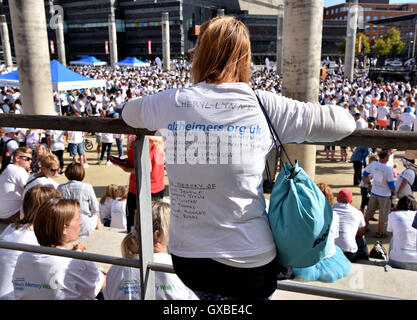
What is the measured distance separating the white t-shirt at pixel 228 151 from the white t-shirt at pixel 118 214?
16.5ft

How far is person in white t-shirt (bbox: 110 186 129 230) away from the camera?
6.30 metres

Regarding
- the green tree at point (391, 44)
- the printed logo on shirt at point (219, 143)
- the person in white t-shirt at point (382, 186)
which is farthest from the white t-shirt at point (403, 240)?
the green tree at point (391, 44)

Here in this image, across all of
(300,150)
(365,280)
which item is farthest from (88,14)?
(365,280)

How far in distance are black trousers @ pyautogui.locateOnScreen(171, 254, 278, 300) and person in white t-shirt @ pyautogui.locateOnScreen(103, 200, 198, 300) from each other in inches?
33.1

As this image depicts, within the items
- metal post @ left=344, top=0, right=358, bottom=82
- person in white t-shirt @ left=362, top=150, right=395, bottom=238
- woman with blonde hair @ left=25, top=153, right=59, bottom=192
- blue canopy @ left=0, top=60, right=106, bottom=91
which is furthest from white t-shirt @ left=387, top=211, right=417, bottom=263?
metal post @ left=344, top=0, right=358, bottom=82

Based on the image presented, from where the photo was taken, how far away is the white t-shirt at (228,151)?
141 centimetres

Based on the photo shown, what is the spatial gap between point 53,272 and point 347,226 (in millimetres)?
4241

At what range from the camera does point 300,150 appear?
10.9 m

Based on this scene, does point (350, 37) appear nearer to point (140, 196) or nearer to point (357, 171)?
point (357, 171)

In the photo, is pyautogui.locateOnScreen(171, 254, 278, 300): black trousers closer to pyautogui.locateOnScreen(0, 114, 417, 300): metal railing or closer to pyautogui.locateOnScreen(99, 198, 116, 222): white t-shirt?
pyautogui.locateOnScreen(0, 114, 417, 300): metal railing

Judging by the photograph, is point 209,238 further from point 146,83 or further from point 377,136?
point 146,83

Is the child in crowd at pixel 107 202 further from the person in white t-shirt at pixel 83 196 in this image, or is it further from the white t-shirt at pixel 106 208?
the person in white t-shirt at pixel 83 196

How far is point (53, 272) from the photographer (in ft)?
8.19

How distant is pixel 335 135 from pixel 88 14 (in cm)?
9346
